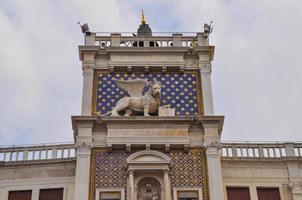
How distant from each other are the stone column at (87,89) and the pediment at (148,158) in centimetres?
292

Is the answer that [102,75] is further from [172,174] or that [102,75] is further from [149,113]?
[172,174]

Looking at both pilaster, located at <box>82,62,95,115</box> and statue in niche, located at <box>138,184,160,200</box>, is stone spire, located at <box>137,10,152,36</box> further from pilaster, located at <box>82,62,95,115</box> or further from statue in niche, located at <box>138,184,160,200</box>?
statue in niche, located at <box>138,184,160,200</box>

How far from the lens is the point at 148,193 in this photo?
23344 millimetres

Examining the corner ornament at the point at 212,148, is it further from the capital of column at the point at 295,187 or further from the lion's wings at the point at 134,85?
→ the lion's wings at the point at 134,85

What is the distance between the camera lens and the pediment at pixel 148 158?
2338cm

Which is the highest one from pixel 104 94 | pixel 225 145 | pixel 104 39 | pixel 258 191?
pixel 104 39

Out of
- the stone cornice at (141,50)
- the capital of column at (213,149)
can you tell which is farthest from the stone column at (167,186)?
the stone cornice at (141,50)

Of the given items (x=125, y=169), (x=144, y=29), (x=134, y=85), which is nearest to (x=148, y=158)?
(x=125, y=169)

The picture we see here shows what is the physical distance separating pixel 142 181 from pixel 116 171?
104 centimetres

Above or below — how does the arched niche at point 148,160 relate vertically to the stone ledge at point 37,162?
below

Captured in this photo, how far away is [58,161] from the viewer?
986 inches

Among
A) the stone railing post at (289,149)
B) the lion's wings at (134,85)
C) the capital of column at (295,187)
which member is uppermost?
the lion's wings at (134,85)

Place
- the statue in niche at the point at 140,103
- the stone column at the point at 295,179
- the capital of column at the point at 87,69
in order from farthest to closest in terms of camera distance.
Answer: the capital of column at the point at 87,69 < the statue in niche at the point at 140,103 < the stone column at the point at 295,179

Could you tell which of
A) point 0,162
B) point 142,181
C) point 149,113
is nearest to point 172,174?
point 142,181
